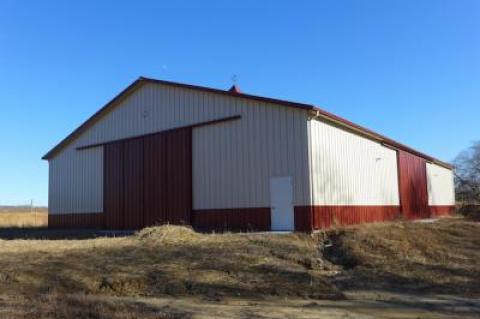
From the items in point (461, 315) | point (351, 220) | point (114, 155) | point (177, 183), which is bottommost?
point (461, 315)

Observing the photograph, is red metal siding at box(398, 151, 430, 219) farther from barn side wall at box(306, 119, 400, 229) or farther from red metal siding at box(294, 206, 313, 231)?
red metal siding at box(294, 206, 313, 231)

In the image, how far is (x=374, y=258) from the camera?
602 inches

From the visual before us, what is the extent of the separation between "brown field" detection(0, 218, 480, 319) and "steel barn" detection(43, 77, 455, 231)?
2.77m

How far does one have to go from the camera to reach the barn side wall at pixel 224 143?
20.4 metres

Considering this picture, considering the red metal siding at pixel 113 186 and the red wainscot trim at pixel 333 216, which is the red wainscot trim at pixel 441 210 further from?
the red metal siding at pixel 113 186

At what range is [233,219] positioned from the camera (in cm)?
2197

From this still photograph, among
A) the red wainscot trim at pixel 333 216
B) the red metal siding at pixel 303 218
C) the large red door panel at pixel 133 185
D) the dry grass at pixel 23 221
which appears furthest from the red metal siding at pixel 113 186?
the red wainscot trim at pixel 333 216

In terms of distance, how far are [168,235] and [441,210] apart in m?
26.8

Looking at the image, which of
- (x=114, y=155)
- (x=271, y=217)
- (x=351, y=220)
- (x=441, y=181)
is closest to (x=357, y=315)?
(x=271, y=217)

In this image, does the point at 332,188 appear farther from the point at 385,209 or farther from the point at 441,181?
the point at 441,181

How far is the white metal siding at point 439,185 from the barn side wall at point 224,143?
61.2 ft

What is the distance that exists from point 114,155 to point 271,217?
38.1 feet

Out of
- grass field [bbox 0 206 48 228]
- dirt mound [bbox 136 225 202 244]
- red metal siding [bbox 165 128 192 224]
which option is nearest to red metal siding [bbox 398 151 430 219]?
red metal siding [bbox 165 128 192 224]

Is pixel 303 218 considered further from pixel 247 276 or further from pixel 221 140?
pixel 247 276
